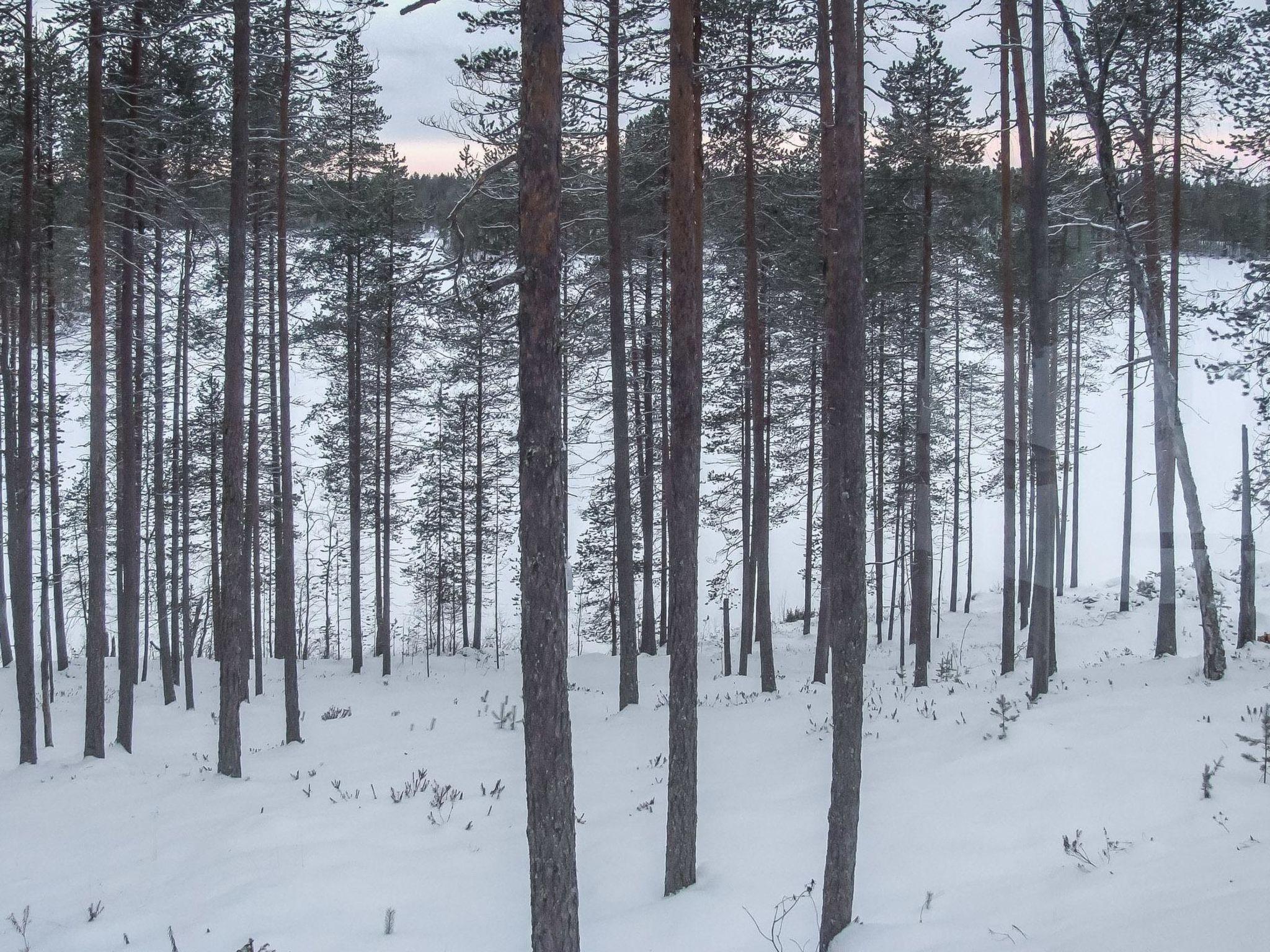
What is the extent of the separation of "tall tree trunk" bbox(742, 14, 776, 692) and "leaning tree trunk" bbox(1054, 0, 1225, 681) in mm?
5307

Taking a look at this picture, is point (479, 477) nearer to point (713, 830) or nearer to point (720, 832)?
point (713, 830)

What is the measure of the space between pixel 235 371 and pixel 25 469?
4.47 meters

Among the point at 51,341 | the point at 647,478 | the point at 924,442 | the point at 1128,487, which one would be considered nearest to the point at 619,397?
the point at 924,442

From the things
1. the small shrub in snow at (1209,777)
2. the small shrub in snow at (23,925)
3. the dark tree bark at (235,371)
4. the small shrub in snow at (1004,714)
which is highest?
the dark tree bark at (235,371)

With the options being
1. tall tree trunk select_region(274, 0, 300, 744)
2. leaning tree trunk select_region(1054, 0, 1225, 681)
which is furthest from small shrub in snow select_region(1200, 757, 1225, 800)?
tall tree trunk select_region(274, 0, 300, 744)

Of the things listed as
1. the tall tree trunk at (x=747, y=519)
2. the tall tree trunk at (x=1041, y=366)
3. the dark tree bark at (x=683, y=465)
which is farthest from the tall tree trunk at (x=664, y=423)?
the dark tree bark at (x=683, y=465)

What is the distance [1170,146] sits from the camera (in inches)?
528

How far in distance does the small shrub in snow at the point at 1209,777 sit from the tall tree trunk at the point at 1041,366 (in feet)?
14.4

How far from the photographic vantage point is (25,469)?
12133 mm

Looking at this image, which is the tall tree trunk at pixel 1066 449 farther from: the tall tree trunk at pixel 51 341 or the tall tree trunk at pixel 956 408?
the tall tree trunk at pixel 51 341

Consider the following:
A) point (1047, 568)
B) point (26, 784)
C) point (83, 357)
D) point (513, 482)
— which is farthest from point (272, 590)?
point (1047, 568)

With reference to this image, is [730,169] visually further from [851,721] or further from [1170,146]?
[851,721]

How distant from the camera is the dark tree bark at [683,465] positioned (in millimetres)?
6984

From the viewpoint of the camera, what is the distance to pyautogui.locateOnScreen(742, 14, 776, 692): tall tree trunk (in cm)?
1451
